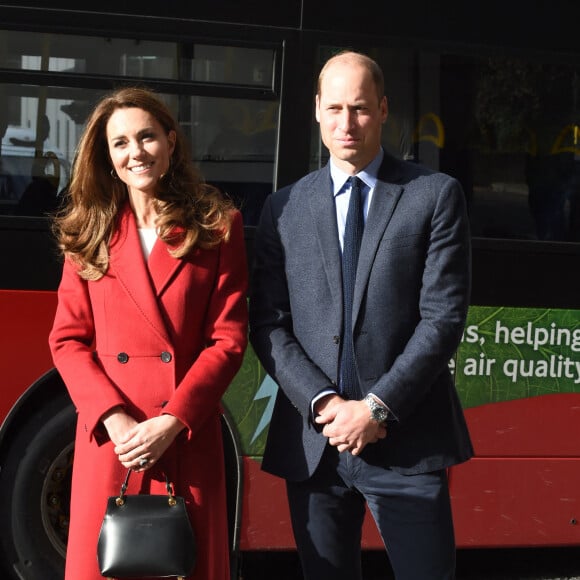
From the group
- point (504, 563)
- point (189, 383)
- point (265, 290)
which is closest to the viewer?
point (189, 383)

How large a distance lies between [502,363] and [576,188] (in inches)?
37.9

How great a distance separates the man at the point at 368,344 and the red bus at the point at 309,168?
1.98 metres

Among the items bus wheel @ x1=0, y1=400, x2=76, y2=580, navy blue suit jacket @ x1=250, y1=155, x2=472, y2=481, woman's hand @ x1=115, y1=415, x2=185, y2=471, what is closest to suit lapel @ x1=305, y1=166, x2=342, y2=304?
navy blue suit jacket @ x1=250, y1=155, x2=472, y2=481

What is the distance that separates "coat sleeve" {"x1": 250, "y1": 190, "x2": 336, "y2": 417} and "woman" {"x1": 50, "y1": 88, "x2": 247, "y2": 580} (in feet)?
0.25

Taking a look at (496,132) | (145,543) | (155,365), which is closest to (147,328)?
(155,365)

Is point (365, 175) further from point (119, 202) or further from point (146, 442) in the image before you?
point (146, 442)

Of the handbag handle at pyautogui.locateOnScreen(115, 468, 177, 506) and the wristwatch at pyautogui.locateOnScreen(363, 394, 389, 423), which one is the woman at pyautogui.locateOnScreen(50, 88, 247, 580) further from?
the wristwatch at pyautogui.locateOnScreen(363, 394, 389, 423)

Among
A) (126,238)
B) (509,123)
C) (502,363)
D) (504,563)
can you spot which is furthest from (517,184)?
(126,238)

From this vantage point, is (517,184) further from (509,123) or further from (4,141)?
(4,141)

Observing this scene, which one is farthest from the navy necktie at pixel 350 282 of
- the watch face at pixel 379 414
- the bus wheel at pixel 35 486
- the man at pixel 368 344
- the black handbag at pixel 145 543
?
the bus wheel at pixel 35 486

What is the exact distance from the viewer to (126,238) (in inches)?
117

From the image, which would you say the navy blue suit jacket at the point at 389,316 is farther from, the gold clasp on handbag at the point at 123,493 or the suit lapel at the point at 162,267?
the gold clasp on handbag at the point at 123,493

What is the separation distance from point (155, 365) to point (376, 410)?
0.60m

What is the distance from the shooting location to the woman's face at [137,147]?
2961mm
